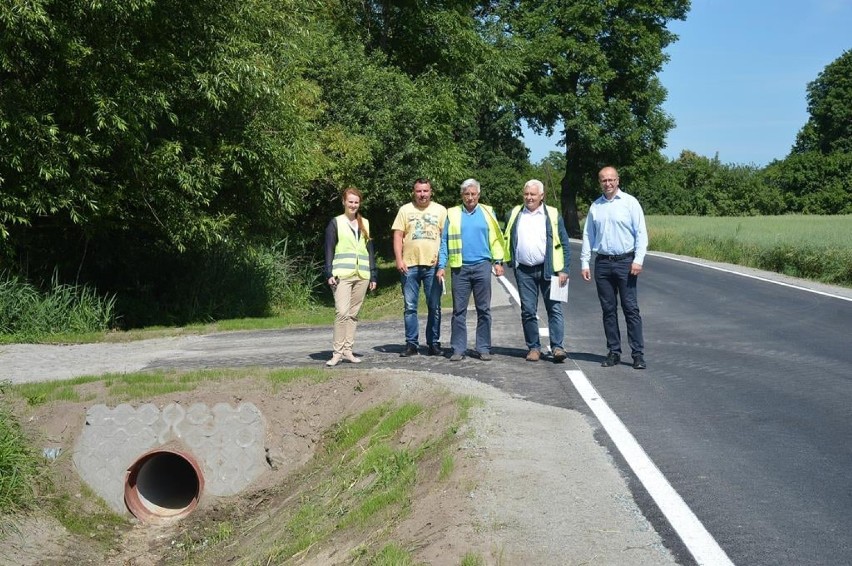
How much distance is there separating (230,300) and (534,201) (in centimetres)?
1167

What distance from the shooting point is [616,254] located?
401 inches

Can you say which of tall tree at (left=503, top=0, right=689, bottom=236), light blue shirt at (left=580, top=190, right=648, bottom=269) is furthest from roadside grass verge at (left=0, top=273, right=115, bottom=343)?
tall tree at (left=503, top=0, right=689, bottom=236)

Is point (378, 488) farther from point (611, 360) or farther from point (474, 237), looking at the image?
point (474, 237)

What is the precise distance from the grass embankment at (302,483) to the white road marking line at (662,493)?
1138 mm

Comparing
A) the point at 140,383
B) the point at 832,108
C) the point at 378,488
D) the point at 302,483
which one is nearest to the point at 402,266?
the point at 302,483

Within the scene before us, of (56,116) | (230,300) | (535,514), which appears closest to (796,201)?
(230,300)

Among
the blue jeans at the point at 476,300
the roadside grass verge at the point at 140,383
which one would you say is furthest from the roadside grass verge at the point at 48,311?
the blue jeans at the point at 476,300

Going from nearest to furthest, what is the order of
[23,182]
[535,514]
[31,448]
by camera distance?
[535,514]
[31,448]
[23,182]

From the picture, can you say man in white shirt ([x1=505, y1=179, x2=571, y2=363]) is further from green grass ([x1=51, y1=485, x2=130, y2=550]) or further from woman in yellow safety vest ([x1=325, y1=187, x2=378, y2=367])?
green grass ([x1=51, y1=485, x2=130, y2=550])

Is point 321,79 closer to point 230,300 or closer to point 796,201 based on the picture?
point 230,300

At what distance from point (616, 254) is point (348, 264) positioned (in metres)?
2.91

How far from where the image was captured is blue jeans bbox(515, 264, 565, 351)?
Answer: 10.5 metres

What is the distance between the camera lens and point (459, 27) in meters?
32.0

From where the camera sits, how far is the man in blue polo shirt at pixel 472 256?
10.6 m
